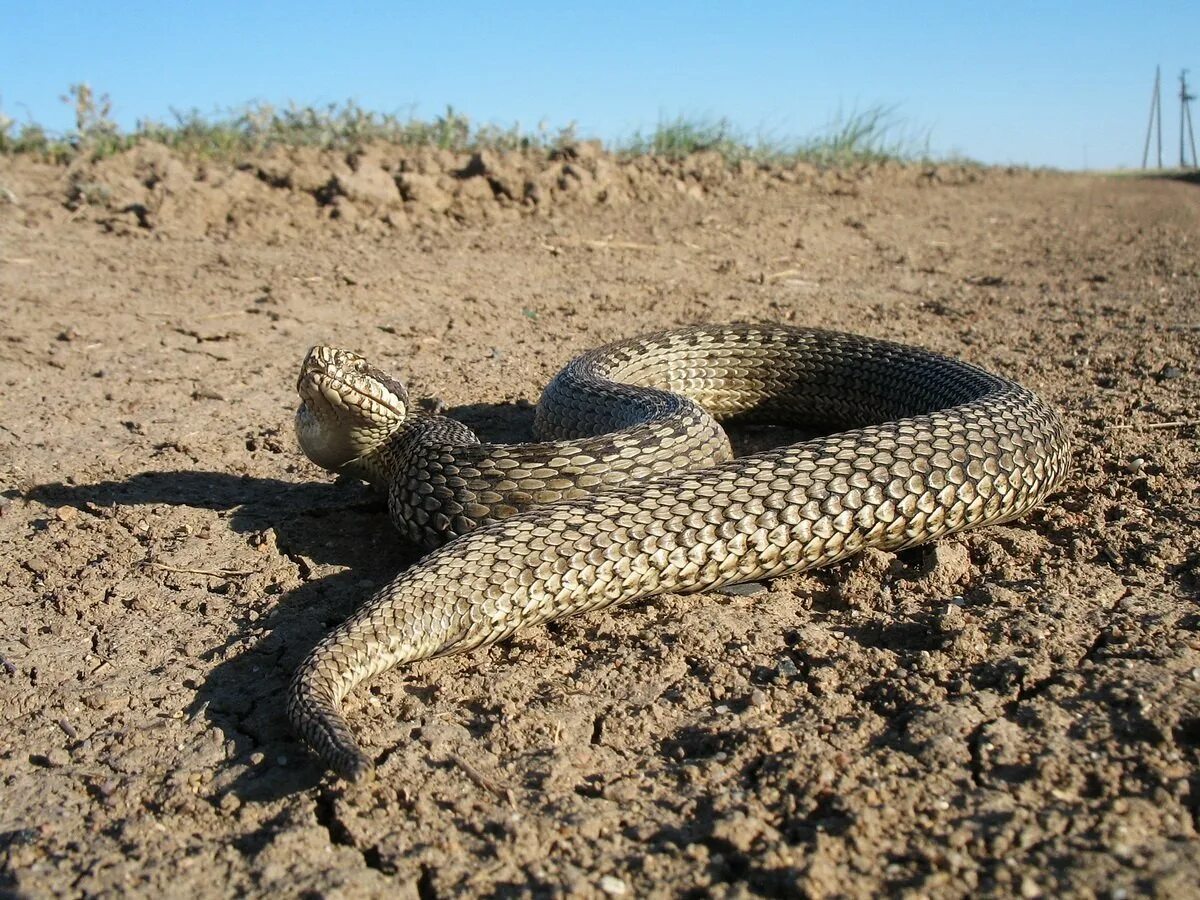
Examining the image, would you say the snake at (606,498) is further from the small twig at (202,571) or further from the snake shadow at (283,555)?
the small twig at (202,571)

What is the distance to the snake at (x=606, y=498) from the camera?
4062mm

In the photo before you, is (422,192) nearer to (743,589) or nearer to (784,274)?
(784,274)

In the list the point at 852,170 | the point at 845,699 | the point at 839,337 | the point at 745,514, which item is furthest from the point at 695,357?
the point at 852,170

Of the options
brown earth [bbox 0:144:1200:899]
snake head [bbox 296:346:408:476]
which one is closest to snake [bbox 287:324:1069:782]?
snake head [bbox 296:346:408:476]

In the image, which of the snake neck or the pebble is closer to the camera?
the pebble

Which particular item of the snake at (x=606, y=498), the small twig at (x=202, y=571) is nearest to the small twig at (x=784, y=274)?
the snake at (x=606, y=498)

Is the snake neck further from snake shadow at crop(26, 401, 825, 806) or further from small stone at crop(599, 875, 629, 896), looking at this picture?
small stone at crop(599, 875, 629, 896)

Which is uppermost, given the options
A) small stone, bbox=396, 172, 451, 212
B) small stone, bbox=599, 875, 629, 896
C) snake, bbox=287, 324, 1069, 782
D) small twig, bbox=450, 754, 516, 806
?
small stone, bbox=396, 172, 451, 212

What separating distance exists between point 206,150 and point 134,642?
9.08 meters

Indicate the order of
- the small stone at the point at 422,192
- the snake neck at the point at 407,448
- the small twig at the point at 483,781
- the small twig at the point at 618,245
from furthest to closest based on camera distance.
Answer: the small stone at the point at 422,192, the small twig at the point at 618,245, the snake neck at the point at 407,448, the small twig at the point at 483,781

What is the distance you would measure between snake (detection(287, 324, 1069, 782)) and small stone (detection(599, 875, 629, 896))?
83 cm

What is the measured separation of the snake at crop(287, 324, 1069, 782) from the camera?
406cm

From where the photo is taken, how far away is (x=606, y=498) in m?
4.59

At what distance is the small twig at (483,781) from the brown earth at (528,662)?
35 mm
